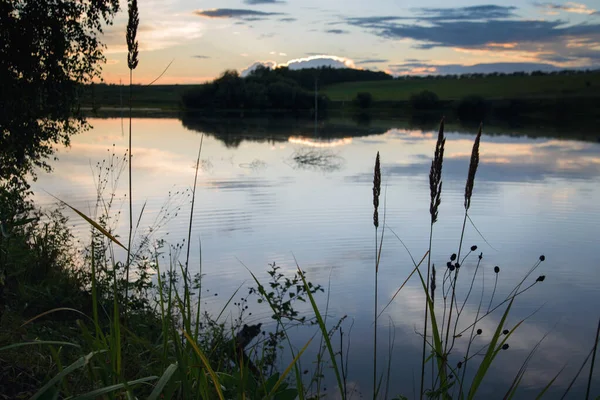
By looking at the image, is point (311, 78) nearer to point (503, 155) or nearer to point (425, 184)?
point (503, 155)

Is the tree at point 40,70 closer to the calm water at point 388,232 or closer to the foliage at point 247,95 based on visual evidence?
the calm water at point 388,232

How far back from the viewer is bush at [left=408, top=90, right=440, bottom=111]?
91500 millimetres

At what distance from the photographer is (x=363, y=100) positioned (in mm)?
96438

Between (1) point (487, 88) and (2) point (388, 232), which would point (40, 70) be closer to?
(2) point (388, 232)

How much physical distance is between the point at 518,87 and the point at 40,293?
10076 cm

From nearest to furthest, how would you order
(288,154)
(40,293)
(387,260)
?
(40,293), (387,260), (288,154)

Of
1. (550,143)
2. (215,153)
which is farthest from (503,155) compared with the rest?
(215,153)

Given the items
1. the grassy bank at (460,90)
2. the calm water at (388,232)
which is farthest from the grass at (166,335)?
the grassy bank at (460,90)

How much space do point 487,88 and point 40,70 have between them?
96.8 m

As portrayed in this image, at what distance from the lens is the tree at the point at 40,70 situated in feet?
35.1

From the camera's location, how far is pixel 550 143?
130ft

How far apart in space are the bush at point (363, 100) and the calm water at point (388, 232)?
66.8 meters

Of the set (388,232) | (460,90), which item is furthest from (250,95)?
(388,232)

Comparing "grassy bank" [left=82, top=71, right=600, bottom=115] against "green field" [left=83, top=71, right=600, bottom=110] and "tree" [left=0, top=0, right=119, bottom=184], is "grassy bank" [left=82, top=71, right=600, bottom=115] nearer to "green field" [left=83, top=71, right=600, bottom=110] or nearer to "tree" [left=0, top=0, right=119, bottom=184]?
"green field" [left=83, top=71, right=600, bottom=110]
